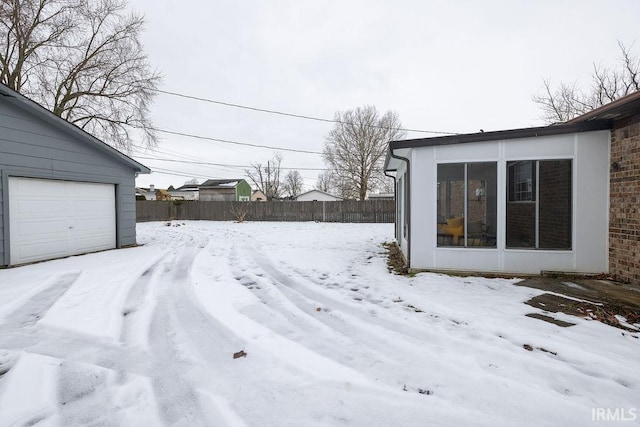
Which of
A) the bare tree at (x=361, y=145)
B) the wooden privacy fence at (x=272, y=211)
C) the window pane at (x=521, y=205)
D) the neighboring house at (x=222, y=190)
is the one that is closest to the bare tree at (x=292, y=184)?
the neighboring house at (x=222, y=190)

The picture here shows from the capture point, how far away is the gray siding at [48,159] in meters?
6.43

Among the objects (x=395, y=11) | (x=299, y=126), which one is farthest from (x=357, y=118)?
(x=395, y=11)

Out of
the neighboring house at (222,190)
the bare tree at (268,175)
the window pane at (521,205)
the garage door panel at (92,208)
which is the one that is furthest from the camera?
the bare tree at (268,175)

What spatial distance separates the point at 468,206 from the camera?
5.72 m

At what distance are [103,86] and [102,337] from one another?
16705 mm

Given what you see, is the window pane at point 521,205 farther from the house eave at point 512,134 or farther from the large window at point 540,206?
the house eave at point 512,134

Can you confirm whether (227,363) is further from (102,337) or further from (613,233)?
(613,233)

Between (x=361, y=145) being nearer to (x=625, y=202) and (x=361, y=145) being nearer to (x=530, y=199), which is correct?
(x=530, y=199)

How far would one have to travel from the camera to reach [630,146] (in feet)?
15.6

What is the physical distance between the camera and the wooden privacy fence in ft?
62.7

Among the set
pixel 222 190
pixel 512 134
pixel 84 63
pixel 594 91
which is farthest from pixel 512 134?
pixel 222 190

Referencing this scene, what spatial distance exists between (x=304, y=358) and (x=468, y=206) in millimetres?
A: 4472

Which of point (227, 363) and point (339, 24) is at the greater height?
point (339, 24)

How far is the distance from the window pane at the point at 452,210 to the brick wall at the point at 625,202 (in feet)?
7.63
